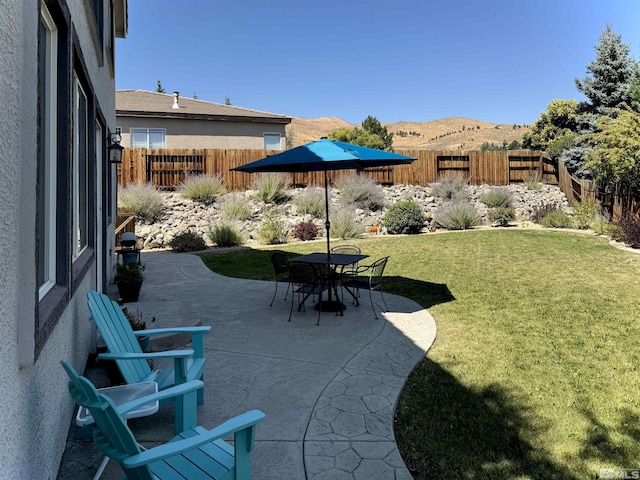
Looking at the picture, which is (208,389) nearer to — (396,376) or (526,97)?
(396,376)

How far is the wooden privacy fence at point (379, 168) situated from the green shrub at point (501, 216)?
17.4ft

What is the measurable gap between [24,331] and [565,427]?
3579 millimetres

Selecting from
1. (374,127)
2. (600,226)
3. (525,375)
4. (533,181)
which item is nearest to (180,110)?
(533,181)

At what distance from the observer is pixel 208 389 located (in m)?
3.90

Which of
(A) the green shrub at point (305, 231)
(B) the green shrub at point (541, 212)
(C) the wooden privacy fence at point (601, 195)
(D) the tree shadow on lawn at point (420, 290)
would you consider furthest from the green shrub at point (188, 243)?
(C) the wooden privacy fence at point (601, 195)

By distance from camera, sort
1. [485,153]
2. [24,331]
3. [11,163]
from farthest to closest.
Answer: [485,153]
[24,331]
[11,163]

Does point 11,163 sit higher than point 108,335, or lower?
higher

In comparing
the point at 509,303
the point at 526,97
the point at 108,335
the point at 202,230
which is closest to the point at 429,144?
the point at 526,97

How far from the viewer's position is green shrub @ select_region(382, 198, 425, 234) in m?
16.3

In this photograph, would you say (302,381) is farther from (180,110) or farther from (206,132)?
(180,110)

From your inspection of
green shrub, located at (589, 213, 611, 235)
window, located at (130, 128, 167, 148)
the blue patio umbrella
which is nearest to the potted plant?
the blue patio umbrella

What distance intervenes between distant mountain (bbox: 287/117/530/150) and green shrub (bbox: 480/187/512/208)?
38.2 m

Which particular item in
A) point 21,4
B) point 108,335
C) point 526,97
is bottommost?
point 108,335

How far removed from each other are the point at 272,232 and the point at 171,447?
13.7m
